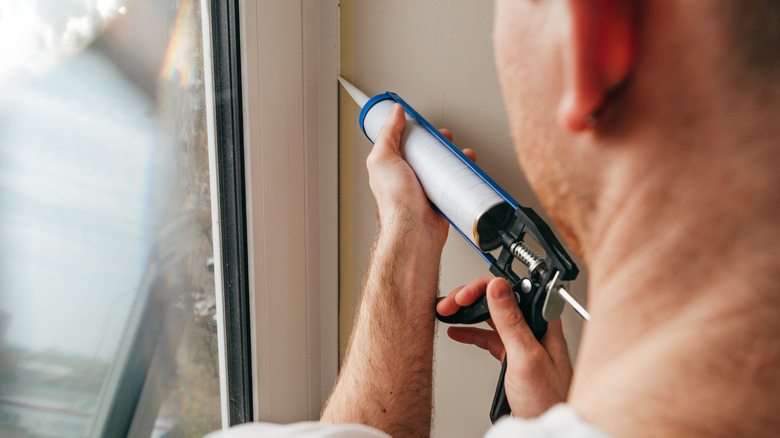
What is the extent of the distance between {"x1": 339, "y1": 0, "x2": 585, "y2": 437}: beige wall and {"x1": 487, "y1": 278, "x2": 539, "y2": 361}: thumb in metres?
0.16

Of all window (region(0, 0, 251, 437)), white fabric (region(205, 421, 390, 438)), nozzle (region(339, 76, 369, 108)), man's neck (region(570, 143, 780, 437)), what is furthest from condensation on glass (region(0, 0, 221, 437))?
man's neck (region(570, 143, 780, 437))

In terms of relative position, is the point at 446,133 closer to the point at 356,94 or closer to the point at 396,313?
the point at 356,94

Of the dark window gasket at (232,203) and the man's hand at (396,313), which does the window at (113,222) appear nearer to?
the dark window gasket at (232,203)

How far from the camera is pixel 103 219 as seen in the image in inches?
26.0

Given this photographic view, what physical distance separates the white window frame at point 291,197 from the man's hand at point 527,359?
400 millimetres

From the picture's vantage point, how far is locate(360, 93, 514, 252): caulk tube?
1.98ft

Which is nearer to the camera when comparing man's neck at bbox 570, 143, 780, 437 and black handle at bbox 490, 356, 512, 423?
man's neck at bbox 570, 143, 780, 437

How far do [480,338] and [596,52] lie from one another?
564 millimetres

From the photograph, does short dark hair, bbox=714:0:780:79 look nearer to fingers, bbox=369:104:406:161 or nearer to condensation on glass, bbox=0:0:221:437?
fingers, bbox=369:104:406:161

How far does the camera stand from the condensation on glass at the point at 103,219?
564mm

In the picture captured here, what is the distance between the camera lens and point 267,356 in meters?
0.86

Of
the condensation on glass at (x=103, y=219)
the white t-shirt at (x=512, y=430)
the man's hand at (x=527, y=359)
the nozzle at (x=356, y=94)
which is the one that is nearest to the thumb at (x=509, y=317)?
the man's hand at (x=527, y=359)

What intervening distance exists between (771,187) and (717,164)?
0.03m

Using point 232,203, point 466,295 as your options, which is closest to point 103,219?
point 232,203
